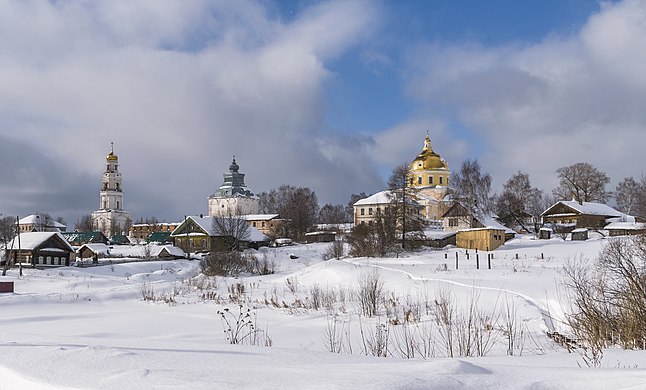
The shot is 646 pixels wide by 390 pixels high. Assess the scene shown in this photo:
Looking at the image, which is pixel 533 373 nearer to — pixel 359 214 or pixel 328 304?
pixel 328 304

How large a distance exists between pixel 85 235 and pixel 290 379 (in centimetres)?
8885

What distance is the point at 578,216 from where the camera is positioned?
68.2 metres

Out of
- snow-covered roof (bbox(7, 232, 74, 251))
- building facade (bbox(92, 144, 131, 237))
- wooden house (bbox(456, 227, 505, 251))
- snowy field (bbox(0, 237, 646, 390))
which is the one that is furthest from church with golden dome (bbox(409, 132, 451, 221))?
building facade (bbox(92, 144, 131, 237))

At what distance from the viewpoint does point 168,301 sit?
1873cm

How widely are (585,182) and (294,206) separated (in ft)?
150

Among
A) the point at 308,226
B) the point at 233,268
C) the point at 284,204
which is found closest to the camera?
the point at 233,268

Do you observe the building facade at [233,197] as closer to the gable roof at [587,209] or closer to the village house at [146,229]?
the village house at [146,229]

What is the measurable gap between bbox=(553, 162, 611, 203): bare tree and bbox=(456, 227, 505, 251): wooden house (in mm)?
36146

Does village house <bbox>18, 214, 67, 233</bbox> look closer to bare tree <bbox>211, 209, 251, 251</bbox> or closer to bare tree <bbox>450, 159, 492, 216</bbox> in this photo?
bare tree <bbox>211, 209, 251, 251</bbox>

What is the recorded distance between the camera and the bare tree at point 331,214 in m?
114

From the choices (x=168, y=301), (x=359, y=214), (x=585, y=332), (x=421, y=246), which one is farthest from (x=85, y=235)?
(x=585, y=332)

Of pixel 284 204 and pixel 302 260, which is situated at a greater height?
pixel 284 204

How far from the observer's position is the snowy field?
4.05 m

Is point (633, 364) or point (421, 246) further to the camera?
point (421, 246)
